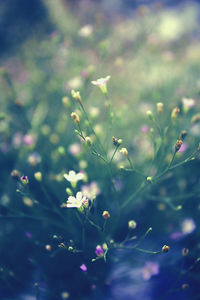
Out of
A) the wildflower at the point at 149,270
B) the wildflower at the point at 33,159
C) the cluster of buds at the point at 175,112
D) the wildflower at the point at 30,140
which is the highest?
the wildflower at the point at 30,140

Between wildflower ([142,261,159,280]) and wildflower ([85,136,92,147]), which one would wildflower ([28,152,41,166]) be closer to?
wildflower ([85,136,92,147])

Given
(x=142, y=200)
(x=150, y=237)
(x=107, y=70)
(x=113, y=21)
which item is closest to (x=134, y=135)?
(x=142, y=200)

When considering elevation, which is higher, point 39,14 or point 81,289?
point 39,14

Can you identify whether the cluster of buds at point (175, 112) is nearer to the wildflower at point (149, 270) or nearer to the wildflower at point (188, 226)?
the wildflower at point (188, 226)

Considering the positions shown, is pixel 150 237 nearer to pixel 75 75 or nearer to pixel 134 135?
pixel 134 135

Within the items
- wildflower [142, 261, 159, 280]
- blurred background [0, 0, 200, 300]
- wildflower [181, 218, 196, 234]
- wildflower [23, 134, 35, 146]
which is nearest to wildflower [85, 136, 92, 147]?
blurred background [0, 0, 200, 300]

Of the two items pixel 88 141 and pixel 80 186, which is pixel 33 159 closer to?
pixel 80 186

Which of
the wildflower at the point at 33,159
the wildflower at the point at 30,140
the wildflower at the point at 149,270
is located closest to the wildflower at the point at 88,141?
the wildflower at the point at 33,159

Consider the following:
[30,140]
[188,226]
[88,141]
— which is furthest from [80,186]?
[188,226]

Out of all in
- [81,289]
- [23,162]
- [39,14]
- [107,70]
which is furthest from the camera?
[39,14]

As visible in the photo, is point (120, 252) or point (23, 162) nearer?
point (120, 252)
